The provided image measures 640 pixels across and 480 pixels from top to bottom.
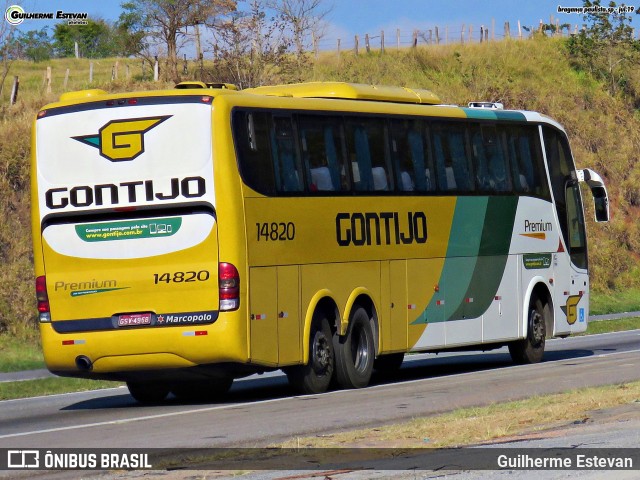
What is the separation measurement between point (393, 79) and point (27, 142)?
24970 mm

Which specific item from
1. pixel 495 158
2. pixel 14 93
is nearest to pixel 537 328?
pixel 495 158

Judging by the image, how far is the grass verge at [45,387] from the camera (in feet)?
67.1

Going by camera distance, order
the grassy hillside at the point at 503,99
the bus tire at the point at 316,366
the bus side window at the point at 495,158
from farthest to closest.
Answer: the grassy hillside at the point at 503,99, the bus side window at the point at 495,158, the bus tire at the point at 316,366

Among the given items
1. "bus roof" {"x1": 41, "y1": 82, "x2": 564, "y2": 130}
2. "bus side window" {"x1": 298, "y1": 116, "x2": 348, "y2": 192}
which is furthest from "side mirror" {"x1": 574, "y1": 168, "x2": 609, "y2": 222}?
"bus side window" {"x1": 298, "y1": 116, "x2": 348, "y2": 192}

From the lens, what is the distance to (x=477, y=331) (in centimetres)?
2147

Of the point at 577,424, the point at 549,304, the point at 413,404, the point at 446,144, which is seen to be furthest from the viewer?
the point at 549,304

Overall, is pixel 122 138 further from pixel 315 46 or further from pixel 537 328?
pixel 315 46

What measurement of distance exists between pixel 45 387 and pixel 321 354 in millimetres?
5689

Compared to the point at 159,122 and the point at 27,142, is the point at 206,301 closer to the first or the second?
the point at 159,122

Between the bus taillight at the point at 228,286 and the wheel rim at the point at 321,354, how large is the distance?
2.03 m

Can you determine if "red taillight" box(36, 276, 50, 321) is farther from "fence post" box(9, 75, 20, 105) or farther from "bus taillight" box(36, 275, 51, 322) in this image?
"fence post" box(9, 75, 20, 105)

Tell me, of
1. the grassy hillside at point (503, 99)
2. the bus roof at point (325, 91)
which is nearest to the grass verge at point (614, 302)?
the grassy hillside at point (503, 99)

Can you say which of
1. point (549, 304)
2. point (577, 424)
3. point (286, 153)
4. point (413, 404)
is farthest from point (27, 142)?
point (577, 424)

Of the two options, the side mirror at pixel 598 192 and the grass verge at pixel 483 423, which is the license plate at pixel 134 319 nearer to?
the grass verge at pixel 483 423
